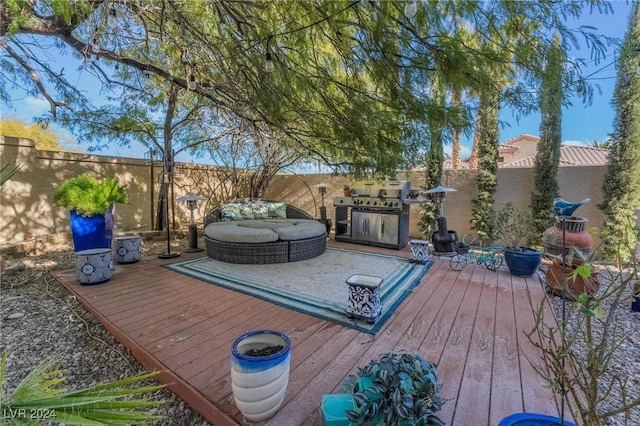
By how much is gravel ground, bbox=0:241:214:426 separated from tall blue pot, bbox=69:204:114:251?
0.58 m

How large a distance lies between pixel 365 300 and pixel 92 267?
3.28 m

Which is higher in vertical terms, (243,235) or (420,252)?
(243,235)

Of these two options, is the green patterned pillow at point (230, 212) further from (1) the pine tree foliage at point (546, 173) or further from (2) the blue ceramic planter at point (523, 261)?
(1) the pine tree foliage at point (546, 173)

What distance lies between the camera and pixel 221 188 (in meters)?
8.21

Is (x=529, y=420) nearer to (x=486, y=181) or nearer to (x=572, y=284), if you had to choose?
(x=572, y=284)

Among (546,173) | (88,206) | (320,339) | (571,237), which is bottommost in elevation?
(320,339)

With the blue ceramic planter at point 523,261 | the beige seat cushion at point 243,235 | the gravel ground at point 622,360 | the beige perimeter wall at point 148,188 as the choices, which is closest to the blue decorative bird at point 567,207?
the blue ceramic planter at point 523,261

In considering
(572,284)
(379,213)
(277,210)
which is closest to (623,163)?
(572,284)

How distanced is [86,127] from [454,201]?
333 inches

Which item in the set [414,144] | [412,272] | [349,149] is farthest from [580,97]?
[412,272]

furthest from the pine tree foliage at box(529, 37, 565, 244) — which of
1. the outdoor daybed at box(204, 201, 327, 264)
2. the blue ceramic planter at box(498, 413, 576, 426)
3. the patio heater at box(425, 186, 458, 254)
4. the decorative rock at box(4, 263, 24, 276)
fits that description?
the decorative rock at box(4, 263, 24, 276)

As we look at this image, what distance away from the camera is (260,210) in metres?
5.84

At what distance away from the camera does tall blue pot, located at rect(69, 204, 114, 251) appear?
13.2 feet

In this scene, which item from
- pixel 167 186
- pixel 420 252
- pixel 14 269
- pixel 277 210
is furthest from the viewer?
pixel 277 210
